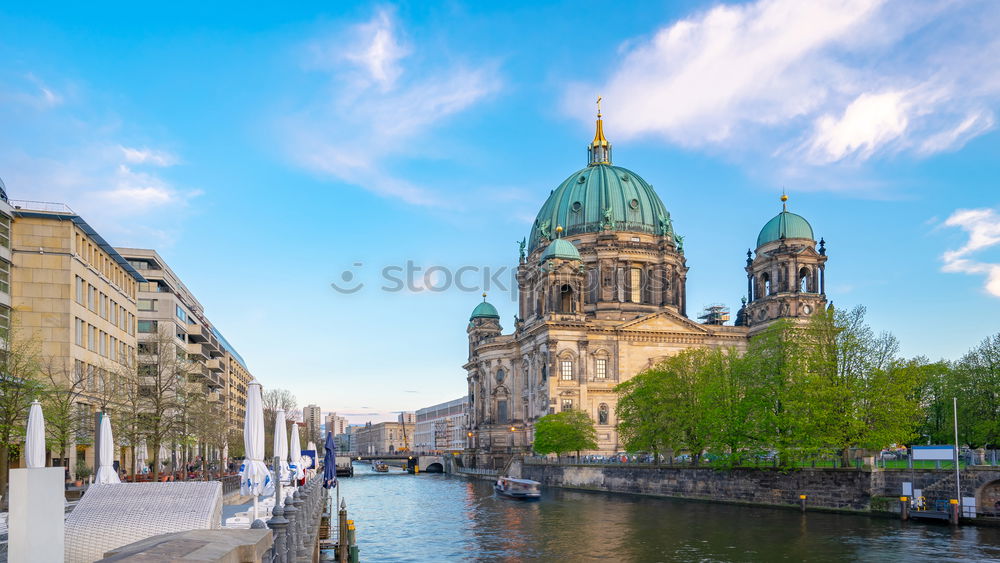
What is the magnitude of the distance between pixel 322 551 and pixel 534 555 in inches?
414

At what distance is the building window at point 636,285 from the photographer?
134988mm

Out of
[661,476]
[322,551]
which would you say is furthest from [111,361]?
[661,476]

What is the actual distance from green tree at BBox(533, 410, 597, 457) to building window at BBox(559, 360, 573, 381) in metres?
9.76

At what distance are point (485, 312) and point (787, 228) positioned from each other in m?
59.9

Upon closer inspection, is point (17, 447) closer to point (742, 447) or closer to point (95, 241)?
point (95, 241)

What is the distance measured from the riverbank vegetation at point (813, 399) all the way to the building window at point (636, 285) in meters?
45.5

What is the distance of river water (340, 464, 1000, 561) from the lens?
4206 centimetres

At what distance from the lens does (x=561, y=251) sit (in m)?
126

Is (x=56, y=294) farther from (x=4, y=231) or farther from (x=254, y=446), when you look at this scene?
(x=254, y=446)

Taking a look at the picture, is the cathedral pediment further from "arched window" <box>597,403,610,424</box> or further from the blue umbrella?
the blue umbrella

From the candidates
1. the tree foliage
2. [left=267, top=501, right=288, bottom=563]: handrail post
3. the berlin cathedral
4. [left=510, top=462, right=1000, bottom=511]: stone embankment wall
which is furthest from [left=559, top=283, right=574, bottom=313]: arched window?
[left=267, top=501, right=288, bottom=563]: handrail post

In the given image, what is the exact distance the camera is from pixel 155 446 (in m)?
54.6

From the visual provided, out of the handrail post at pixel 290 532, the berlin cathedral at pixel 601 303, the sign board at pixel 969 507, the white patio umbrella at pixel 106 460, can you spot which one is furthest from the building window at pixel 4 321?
the berlin cathedral at pixel 601 303

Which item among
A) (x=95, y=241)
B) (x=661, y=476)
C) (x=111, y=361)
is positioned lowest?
(x=661, y=476)
